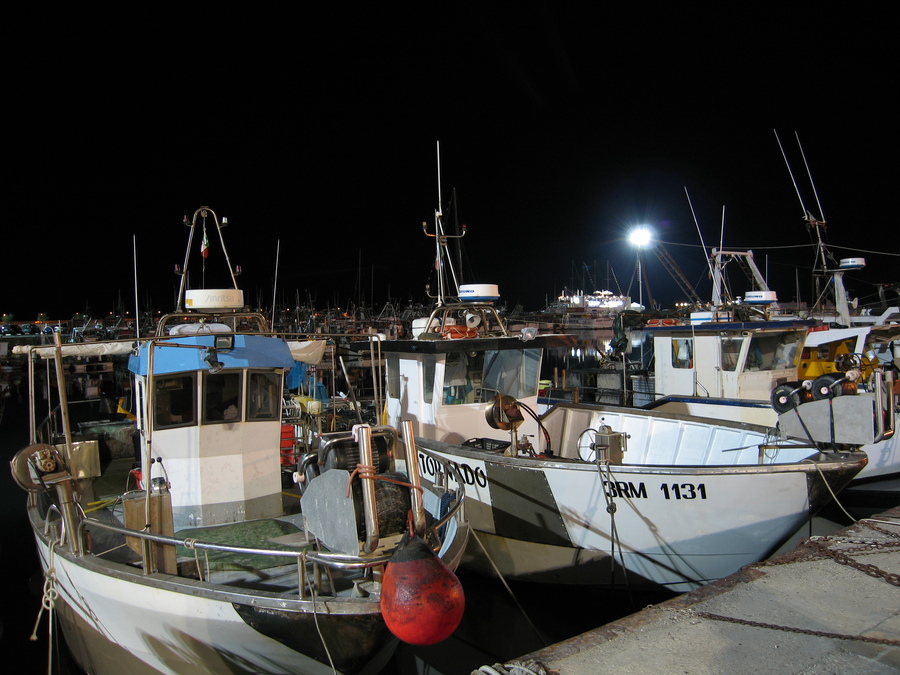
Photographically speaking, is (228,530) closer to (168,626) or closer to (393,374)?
(168,626)

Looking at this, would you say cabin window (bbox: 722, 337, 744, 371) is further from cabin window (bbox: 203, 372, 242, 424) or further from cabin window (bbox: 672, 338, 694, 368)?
cabin window (bbox: 203, 372, 242, 424)

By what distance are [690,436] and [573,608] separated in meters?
3.19

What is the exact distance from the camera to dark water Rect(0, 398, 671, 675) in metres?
7.05

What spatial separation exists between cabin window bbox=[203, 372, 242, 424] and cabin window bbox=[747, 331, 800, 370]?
11.1m

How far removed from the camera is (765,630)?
164 inches

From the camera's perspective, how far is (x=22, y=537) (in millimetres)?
11648

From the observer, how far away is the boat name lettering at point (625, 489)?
694cm

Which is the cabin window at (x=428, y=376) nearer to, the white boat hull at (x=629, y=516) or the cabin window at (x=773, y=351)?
the white boat hull at (x=629, y=516)

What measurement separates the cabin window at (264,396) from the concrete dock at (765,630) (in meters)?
4.82

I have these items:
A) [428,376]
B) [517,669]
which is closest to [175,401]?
[428,376]

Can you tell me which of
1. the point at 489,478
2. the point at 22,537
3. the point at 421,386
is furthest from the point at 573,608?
the point at 22,537

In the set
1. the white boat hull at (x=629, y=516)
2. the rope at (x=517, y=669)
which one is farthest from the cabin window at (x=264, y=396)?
the rope at (x=517, y=669)

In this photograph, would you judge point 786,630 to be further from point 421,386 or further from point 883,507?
point 883,507

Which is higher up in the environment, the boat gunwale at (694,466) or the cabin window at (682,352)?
the cabin window at (682,352)
